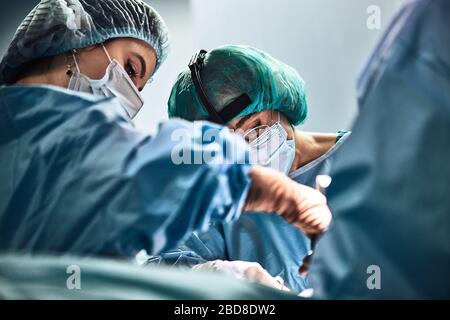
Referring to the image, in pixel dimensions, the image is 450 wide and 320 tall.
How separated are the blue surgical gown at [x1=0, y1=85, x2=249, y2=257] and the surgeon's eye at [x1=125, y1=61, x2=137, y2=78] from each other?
25 cm

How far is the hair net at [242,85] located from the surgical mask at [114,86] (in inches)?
3.9

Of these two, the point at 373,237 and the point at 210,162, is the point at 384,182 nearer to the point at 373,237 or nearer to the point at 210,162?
the point at 373,237

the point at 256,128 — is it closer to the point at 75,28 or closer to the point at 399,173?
the point at 75,28

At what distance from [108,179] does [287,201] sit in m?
0.39

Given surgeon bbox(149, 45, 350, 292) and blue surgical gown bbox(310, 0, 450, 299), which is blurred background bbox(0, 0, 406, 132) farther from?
blue surgical gown bbox(310, 0, 450, 299)

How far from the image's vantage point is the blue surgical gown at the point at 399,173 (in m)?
0.94

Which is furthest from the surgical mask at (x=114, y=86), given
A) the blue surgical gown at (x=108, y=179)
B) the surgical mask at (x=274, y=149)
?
the surgical mask at (x=274, y=149)

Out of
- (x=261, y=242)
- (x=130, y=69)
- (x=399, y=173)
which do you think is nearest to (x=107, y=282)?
(x=261, y=242)

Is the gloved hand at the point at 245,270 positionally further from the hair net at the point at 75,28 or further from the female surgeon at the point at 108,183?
the hair net at the point at 75,28

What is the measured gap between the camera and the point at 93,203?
130cm

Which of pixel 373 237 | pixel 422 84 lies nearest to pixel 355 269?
pixel 373 237

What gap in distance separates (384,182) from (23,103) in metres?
0.86

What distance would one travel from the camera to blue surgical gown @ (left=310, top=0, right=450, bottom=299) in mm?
938

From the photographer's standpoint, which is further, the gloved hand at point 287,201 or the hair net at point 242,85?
the hair net at point 242,85
